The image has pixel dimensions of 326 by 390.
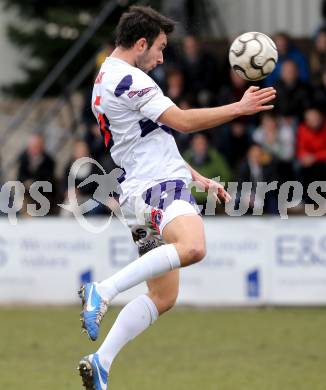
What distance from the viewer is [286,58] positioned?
1625 centimetres

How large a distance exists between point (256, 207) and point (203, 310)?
1514 mm

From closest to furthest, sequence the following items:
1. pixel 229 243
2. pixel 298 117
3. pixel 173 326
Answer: pixel 173 326 → pixel 229 243 → pixel 298 117

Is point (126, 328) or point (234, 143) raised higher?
point (234, 143)

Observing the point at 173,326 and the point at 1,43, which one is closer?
the point at 173,326

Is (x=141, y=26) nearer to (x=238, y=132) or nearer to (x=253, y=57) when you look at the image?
(x=253, y=57)

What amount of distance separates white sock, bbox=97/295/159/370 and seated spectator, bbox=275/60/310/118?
8681mm

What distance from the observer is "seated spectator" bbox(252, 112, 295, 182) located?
15.1m

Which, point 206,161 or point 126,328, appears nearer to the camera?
point 126,328

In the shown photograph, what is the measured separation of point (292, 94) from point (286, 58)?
0.67 meters

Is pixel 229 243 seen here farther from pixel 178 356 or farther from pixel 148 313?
pixel 148 313

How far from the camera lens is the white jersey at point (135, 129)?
731cm

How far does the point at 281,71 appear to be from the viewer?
1593 centimetres

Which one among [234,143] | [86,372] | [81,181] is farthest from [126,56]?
[234,143]

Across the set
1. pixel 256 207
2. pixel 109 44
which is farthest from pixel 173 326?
pixel 109 44
